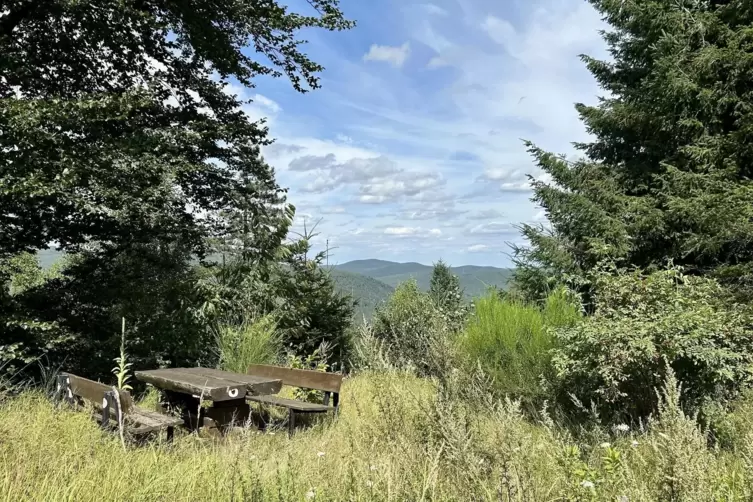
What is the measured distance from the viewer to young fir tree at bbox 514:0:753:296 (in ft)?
24.9

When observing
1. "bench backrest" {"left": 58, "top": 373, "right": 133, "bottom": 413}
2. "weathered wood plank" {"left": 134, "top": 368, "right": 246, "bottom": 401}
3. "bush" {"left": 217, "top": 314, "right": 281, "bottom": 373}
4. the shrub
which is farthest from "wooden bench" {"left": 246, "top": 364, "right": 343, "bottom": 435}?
the shrub

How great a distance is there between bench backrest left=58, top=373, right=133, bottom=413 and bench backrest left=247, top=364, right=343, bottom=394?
2116 mm

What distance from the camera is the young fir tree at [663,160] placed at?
24.9 ft

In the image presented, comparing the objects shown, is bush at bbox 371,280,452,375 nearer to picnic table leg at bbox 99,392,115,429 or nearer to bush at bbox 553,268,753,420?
bush at bbox 553,268,753,420

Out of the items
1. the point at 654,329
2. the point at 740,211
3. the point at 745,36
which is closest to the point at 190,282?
the point at 654,329

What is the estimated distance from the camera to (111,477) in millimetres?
2920

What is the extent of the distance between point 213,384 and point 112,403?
1043 millimetres

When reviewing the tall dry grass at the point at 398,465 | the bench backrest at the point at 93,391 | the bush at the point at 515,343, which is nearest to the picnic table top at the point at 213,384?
the tall dry grass at the point at 398,465

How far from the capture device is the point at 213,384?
15.3 ft

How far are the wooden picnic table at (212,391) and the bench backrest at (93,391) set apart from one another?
25.6 inches

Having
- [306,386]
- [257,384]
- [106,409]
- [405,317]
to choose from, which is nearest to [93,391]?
[106,409]

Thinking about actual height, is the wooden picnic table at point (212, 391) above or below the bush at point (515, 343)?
below

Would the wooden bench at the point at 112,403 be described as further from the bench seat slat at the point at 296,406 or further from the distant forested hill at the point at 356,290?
the distant forested hill at the point at 356,290

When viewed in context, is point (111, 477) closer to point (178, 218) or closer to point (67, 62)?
point (178, 218)
